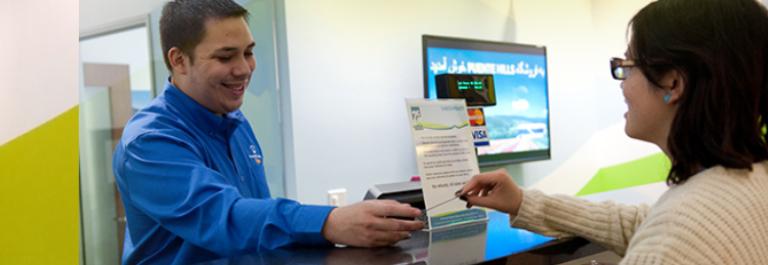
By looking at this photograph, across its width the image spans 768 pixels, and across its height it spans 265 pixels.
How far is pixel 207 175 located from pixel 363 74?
2509mm

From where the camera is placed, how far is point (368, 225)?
1266 millimetres

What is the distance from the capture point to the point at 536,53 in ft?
16.0

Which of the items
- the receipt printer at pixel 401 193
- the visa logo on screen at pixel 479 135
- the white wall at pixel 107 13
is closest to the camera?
the visa logo on screen at pixel 479 135

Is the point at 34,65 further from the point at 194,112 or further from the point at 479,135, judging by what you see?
the point at 479,135

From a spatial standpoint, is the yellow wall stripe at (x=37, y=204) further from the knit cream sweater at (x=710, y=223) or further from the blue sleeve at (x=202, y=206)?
the knit cream sweater at (x=710, y=223)

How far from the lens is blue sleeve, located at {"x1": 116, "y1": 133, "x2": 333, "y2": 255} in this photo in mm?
1300

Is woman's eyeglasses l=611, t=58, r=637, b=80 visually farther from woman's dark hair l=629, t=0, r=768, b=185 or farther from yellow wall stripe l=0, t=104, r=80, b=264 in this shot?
yellow wall stripe l=0, t=104, r=80, b=264

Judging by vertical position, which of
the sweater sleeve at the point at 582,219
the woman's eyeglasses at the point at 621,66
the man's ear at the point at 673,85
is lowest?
the sweater sleeve at the point at 582,219

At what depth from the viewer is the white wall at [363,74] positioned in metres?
3.56

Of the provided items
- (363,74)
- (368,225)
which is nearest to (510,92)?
(363,74)

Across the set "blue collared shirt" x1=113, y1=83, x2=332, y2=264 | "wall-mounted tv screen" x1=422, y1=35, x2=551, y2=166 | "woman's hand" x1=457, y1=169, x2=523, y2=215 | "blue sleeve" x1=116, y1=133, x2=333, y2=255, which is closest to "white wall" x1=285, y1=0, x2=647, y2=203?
"wall-mounted tv screen" x1=422, y1=35, x2=551, y2=166

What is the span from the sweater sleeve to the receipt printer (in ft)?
1.15

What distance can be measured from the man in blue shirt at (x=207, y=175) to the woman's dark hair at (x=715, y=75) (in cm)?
54

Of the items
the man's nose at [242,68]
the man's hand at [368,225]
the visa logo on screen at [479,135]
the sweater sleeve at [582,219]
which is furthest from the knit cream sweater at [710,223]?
the man's nose at [242,68]
